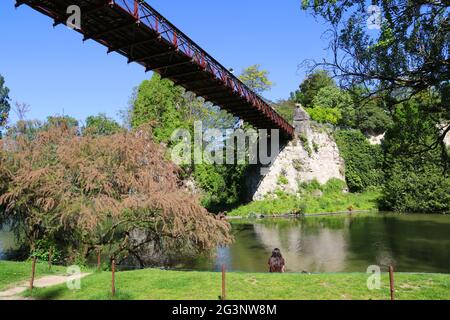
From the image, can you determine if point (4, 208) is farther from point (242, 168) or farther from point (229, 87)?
point (242, 168)

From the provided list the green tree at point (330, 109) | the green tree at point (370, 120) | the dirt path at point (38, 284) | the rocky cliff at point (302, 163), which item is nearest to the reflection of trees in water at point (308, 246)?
the dirt path at point (38, 284)

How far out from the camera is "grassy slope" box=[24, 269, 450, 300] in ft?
29.2

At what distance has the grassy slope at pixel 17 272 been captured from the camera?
441 inches

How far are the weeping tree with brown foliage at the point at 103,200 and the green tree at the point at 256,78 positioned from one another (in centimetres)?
3974

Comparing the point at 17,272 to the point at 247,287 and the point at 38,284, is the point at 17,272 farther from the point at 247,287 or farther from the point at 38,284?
the point at 247,287

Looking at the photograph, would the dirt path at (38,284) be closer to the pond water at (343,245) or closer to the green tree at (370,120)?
the pond water at (343,245)

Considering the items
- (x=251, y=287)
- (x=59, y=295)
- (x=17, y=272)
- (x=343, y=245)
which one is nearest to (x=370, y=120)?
(x=343, y=245)

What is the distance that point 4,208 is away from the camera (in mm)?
15867

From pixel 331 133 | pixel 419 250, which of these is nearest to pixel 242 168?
pixel 331 133

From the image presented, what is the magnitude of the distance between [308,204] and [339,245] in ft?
51.9

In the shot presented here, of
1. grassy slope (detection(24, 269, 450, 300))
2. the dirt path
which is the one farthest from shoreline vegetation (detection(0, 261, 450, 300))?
the dirt path

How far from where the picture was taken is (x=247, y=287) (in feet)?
32.1

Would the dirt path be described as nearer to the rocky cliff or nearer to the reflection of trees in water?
the reflection of trees in water

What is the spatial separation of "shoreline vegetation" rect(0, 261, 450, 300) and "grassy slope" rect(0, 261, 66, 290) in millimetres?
88
